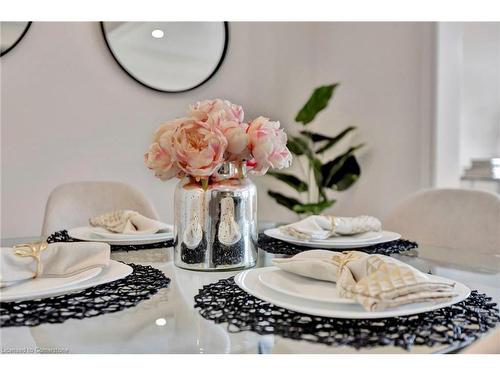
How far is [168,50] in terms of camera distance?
8.87 feet

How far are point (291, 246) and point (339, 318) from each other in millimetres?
595

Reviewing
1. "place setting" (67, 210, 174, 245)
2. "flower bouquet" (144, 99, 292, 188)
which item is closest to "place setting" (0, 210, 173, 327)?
"flower bouquet" (144, 99, 292, 188)

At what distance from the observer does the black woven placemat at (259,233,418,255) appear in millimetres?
1162

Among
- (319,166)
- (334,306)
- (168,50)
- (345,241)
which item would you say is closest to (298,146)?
(319,166)

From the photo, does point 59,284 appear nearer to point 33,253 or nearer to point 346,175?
point 33,253

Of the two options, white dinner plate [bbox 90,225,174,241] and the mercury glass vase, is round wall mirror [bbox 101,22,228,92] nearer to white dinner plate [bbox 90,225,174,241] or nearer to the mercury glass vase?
white dinner plate [bbox 90,225,174,241]

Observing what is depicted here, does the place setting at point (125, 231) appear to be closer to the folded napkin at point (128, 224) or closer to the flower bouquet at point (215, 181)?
the folded napkin at point (128, 224)

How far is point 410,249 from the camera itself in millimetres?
1227

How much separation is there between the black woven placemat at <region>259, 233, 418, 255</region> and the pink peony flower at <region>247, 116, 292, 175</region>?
0.25 meters

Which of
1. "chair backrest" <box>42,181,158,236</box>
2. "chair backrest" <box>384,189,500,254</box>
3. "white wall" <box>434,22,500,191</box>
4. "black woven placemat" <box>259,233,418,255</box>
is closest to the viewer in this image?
"black woven placemat" <box>259,233,418,255</box>

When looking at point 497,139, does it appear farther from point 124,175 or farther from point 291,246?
point 291,246

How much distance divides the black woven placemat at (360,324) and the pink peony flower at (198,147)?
28 cm

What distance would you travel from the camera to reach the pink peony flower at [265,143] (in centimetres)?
98
